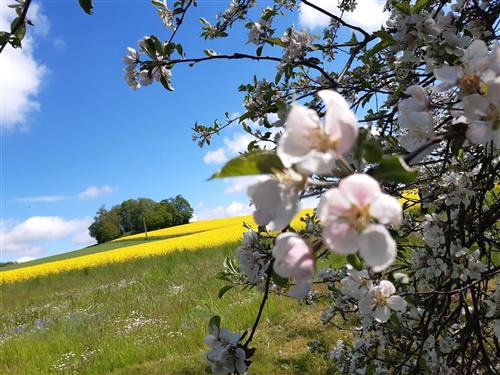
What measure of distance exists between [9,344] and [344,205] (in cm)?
736

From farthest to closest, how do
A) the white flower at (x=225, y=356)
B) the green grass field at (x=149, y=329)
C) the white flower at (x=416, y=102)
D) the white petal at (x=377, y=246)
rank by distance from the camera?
the green grass field at (x=149, y=329) → the white flower at (x=225, y=356) → the white flower at (x=416, y=102) → the white petal at (x=377, y=246)

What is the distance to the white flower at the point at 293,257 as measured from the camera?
0.55 metres

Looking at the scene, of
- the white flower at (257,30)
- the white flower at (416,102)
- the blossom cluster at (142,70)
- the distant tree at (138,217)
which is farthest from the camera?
the distant tree at (138,217)

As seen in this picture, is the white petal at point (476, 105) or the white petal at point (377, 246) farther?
the white petal at point (476, 105)

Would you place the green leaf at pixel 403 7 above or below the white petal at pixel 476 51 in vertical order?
above

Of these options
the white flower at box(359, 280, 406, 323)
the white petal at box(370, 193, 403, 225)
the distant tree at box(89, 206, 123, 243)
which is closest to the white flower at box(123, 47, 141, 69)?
the white flower at box(359, 280, 406, 323)

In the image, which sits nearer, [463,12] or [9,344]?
[463,12]

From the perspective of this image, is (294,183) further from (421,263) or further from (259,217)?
(421,263)

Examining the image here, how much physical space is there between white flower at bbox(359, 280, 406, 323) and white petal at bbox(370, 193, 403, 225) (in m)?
0.77

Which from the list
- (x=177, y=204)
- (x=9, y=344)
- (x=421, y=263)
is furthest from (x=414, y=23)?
(x=177, y=204)

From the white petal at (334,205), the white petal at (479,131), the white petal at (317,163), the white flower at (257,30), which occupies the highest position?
the white flower at (257,30)

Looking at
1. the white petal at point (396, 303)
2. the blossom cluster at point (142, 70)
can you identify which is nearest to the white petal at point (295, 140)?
the white petal at point (396, 303)

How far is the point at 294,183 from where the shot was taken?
0.54 m

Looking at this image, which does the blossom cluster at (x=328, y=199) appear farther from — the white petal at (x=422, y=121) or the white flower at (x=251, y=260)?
the white flower at (x=251, y=260)
